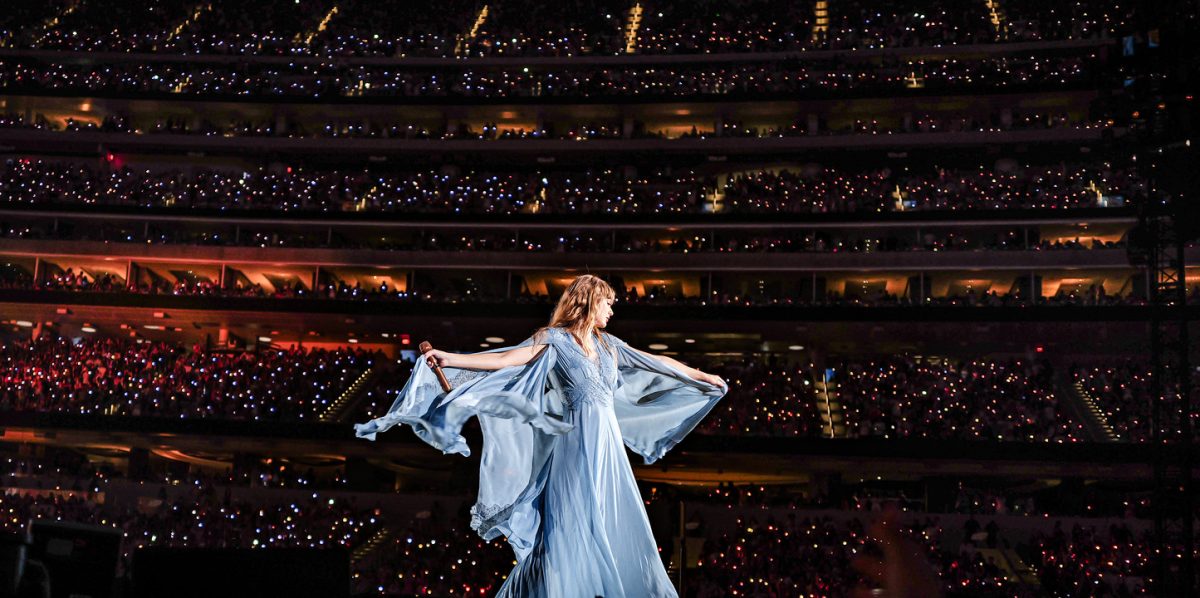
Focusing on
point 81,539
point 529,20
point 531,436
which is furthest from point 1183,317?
point 529,20

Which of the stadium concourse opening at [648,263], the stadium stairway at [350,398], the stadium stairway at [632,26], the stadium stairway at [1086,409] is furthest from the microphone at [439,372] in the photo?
the stadium stairway at [632,26]

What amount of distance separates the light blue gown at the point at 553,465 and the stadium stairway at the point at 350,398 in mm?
23262

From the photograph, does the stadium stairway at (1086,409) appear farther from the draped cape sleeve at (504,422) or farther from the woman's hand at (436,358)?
the woman's hand at (436,358)

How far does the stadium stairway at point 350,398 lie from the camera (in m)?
29.5

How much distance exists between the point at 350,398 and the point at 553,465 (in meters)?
24.4

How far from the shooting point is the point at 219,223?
3800 centimetres

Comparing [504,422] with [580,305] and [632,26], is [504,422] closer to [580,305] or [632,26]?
[580,305]

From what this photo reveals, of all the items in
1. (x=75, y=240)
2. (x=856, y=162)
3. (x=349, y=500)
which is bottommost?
(x=349, y=500)

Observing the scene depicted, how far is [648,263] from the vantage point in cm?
3544

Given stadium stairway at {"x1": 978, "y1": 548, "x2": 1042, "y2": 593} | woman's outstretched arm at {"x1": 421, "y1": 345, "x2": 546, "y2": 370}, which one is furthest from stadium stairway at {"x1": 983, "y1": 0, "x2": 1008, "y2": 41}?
woman's outstretched arm at {"x1": 421, "y1": 345, "x2": 546, "y2": 370}

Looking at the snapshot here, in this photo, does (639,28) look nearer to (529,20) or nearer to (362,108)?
(529,20)

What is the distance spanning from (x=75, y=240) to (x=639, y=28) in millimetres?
22798

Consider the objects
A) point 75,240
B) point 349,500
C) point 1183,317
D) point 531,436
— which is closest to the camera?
point 531,436

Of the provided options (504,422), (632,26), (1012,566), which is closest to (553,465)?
(504,422)
